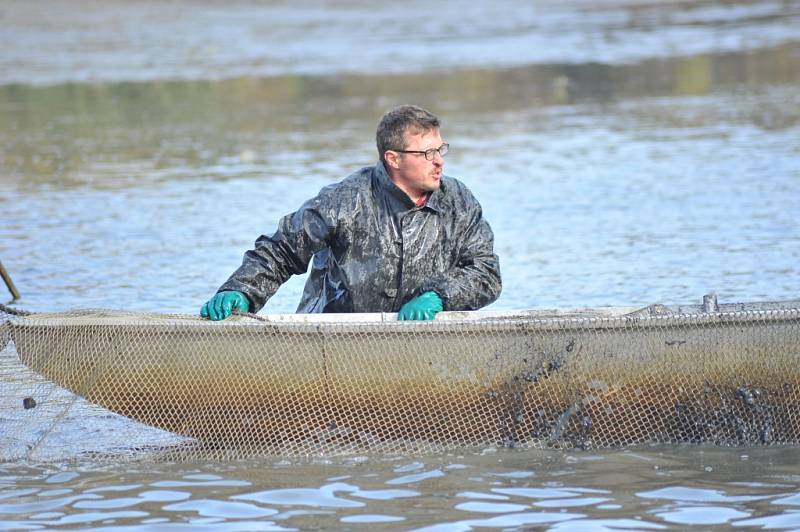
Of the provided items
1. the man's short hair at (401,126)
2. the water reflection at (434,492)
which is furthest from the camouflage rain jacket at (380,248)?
the water reflection at (434,492)

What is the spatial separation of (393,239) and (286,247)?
21.3 inches

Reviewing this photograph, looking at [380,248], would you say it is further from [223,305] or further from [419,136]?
[223,305]

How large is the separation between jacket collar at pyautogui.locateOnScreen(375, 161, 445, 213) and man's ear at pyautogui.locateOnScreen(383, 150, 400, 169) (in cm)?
7

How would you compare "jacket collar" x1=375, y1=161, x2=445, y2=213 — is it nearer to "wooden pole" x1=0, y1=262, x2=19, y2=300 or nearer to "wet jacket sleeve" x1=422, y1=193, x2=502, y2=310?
"wet jacket sleeve" x1=422, y1=193, x2=502, y2=310

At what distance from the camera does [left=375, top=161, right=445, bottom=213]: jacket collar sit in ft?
24.3

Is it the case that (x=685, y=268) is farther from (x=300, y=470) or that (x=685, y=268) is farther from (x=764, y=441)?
(x=300, y=470)

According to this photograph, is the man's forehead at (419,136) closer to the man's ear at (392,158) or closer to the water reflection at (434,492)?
the man's ear at (392,158)

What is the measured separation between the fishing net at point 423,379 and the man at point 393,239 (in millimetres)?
330

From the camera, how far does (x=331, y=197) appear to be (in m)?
7.40

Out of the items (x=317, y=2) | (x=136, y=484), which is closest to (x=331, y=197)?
(x=136, y=484)

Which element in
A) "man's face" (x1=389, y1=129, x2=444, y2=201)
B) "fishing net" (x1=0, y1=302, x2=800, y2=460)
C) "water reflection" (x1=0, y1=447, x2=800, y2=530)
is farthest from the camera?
"man's face" (x1=389, y1=129, x2=444, y2=201)

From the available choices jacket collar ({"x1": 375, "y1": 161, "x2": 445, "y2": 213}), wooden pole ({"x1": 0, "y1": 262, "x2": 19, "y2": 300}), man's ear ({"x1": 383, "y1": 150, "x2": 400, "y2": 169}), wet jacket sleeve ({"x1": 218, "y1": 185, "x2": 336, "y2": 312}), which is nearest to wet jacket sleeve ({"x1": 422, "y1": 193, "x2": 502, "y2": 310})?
jacket collar ({"x1": 375, "y1": 161, "x2": 445, "y2": 213})

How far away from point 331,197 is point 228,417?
1216 millimetres

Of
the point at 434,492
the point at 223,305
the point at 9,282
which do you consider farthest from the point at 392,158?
the point at 9,282
